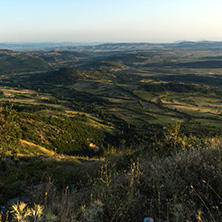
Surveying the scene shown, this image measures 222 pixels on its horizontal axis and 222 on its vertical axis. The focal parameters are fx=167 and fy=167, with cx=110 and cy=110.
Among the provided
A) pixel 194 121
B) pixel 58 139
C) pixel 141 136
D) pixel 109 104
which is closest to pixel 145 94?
pixel 109 104

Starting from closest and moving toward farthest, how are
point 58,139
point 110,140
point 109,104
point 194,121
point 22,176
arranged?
point 22,176 < point 58,139 < point 110,140 < point 194,121 < point 109,104

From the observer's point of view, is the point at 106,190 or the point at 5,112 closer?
the point at 106,190

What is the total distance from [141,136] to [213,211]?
9843 centimetres

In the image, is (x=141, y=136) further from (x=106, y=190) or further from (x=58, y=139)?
(x=106, y=190)

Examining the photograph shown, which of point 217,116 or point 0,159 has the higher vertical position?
point 0,159

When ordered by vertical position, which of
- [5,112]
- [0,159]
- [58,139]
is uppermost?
[5,112]

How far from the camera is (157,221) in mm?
3838

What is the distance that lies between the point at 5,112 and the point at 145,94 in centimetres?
18513

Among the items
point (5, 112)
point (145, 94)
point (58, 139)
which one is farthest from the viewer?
point (145, 94)

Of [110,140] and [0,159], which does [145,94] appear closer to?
[110,140]

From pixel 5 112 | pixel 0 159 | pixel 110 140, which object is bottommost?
pixel 110 140

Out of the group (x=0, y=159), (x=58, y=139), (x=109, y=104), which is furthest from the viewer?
(x=109, y=104)

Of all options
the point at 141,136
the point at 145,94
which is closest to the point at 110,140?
the point at 141,136

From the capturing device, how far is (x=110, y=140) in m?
97.4
